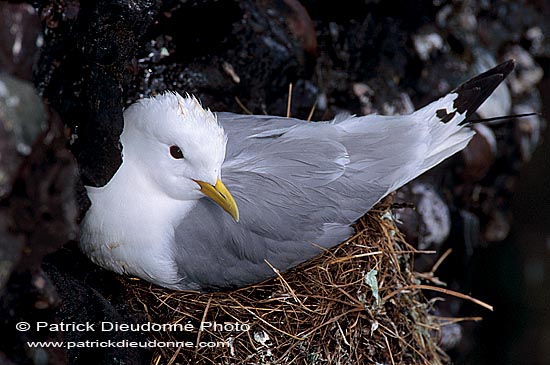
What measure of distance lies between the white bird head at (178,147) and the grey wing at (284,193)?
0.10 meters

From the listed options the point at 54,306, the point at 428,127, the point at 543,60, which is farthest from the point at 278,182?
the point at 543,60

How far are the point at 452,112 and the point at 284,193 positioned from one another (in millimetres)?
600

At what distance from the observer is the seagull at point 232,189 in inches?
60.7

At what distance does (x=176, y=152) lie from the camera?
154 cm

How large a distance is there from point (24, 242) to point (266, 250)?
0.73 metres

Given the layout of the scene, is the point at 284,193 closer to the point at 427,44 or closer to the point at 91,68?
the point at 91,68

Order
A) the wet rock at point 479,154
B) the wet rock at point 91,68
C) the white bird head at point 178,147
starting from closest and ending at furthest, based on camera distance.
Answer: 1. the wet rock at point 91,68
2. the white bird head at point 178,147
3. the wet rock at point 479,154

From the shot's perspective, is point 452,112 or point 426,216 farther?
point 426,216

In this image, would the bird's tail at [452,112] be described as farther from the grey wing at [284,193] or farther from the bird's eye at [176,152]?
the bird's eye at [176,152]

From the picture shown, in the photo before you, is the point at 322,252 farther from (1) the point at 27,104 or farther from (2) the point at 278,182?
(1) the point at 27,104

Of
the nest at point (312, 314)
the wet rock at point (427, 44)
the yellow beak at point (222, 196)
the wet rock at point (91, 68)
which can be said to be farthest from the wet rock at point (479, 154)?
the wet rock at point (91, 68)

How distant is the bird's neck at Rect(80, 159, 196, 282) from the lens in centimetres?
156

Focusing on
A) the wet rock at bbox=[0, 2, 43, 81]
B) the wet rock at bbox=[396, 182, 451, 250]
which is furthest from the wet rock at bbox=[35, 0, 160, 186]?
the wet rock at bbox=[396, 182, 451, 250]

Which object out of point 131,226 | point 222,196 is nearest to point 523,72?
point 222,196
